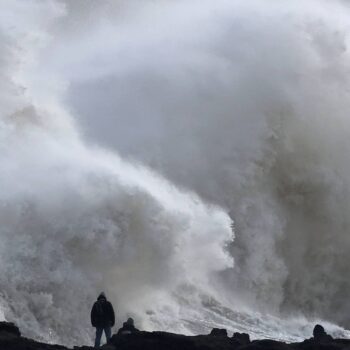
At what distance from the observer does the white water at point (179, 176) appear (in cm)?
2561

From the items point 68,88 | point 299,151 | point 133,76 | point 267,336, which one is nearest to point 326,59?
point 299,151

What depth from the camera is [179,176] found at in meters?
31.3

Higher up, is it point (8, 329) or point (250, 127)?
point (250, 127)

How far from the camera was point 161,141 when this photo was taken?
3216cm

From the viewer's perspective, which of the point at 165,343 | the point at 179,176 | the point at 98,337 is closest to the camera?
the point at 165,343

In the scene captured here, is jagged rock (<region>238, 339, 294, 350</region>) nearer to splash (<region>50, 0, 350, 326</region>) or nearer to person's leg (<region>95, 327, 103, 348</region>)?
person's leg (<region>95, 327, 103, 348</region>)

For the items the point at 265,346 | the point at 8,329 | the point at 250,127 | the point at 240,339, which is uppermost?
the point at 250,127

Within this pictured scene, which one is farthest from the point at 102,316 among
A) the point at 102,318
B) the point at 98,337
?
the point at 98,337

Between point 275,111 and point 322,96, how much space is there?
2.28 meters

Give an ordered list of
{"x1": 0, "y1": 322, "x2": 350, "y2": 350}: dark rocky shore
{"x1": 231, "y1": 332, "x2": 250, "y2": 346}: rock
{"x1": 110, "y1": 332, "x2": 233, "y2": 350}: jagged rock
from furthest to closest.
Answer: {"x1": 231, "y1": 332, "x2": 250, "y2": 346}: rock < {"x1": 110, "y1": 332, "x2": 233, "y2": 350}: jagged rock < {"x1": 0, "y1": 322, "x2": 350, "y2": 350}: dark rocky shore

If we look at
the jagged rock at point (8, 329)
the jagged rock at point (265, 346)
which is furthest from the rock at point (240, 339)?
the jagged rock at point (8, 329)

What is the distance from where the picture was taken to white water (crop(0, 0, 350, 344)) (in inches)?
1008

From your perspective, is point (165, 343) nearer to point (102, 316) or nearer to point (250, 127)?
point (102, 316)

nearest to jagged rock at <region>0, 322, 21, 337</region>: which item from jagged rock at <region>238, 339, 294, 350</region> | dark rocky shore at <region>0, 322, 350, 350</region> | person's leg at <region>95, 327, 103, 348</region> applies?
dark rocky shore at <region>0, 322, 350, 350</region>
